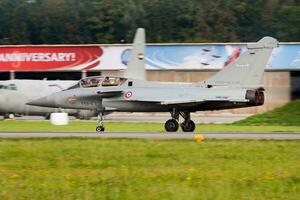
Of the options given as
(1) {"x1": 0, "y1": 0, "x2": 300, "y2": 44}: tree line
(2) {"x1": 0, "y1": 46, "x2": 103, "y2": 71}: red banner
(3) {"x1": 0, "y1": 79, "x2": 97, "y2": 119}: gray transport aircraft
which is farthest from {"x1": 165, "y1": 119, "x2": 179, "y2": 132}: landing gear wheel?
(1) {"x1": 0, "y1": 0, "x2": 300, "y2": 44}: tree line

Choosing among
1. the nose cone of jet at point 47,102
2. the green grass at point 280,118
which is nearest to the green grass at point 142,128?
the nose cone of jet at point 47,102

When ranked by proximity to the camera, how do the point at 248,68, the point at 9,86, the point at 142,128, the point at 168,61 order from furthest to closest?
the point at 168,61, the point at 9,86, the point at 142,128, the point at 248,68

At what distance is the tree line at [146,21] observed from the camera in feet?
426

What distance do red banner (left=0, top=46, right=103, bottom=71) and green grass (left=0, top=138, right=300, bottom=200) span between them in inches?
1686

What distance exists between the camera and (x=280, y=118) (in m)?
51.1

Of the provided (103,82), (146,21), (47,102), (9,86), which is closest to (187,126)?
(103,82)

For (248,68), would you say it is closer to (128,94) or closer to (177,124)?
(177,124)

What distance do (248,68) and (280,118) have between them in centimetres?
1727

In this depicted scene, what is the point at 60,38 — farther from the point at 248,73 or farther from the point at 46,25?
the point at 248,73

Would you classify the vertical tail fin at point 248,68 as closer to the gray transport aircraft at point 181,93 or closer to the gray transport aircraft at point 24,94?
the gray transport aircraft at point 181,93

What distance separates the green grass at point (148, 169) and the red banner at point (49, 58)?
1686 inches

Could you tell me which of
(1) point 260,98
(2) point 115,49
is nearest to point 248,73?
(1) point 260,98

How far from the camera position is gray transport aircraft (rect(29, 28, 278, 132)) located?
113 ft

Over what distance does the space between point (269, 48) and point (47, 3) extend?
110 m
